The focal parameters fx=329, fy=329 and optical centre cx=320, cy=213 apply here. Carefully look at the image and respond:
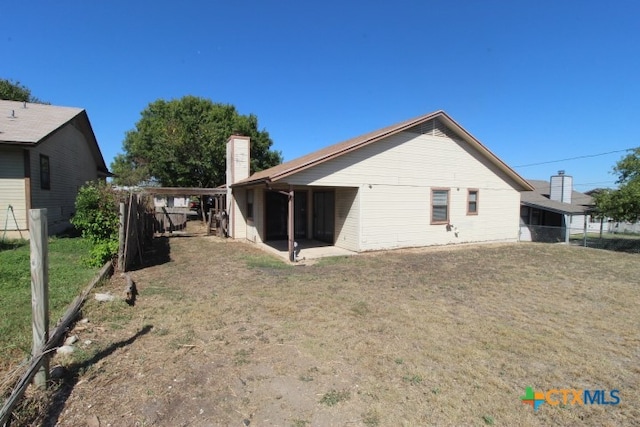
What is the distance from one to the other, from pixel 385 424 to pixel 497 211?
14.2 m

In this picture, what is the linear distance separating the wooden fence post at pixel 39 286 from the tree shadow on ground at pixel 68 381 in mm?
167

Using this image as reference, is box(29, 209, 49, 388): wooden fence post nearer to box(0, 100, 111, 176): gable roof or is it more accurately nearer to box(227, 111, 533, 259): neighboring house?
box(227, 111, 533, 259): neighboring house

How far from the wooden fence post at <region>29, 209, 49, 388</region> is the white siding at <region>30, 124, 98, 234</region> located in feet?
37.2

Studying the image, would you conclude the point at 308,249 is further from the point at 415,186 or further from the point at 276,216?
the point at 415,186

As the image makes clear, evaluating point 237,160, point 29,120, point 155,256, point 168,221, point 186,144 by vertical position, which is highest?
point 186,144

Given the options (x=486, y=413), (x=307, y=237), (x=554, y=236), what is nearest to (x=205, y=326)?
(x=486, y=413)

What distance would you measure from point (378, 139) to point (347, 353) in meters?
8.66

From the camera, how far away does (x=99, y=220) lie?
25.4ft

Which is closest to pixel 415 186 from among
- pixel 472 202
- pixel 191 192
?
pixel 472 202

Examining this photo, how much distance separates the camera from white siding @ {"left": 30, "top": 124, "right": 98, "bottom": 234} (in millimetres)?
11789

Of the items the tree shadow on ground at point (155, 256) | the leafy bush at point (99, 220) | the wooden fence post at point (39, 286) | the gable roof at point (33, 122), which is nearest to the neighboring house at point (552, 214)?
the tree shadow on ground at point (155, 256)

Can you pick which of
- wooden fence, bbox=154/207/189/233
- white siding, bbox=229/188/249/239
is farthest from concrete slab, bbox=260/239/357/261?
wooden fence, bbox=154/207/189/233

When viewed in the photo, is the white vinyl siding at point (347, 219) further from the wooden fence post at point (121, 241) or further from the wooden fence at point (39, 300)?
the wooden fence at point (39, 300)

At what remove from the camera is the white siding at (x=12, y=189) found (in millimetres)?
10867
